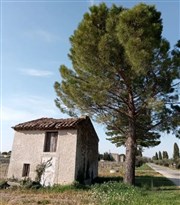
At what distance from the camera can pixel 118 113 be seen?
1655 centimetres

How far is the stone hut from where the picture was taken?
17016 millimetres

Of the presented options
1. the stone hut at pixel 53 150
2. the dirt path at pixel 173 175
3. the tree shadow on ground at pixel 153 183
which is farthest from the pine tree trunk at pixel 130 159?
the dirt path at pixel 173 175

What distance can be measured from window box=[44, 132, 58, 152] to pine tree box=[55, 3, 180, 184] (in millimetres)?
2581

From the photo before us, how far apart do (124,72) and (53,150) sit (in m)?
7.70

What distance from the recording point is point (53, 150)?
1784 centimetres

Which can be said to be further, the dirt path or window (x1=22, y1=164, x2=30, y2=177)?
the dirt path

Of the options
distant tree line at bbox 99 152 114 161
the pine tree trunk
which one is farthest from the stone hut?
distant tree line at bbox 99 152 114 161

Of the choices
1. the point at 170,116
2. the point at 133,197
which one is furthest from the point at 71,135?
the point at 133,197

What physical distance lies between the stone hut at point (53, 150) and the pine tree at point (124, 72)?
2.00 m

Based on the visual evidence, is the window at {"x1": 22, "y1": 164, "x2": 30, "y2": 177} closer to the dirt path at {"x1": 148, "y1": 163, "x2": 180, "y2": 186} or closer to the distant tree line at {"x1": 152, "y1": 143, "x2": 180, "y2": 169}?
the dirt path at {"x1": 148, "y1": 163, "x2": 180, "y2": 186}

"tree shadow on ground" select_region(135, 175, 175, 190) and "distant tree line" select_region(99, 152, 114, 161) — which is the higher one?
"distant tree line" select_region(99, 152, 114, 161)

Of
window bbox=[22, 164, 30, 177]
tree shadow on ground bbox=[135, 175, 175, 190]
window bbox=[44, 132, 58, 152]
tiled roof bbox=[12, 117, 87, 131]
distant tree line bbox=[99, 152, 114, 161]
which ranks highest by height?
distant tree line bbox=[99, 152, 114, 161]

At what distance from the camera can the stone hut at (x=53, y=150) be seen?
17.0m

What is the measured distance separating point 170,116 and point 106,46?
6177 mm
